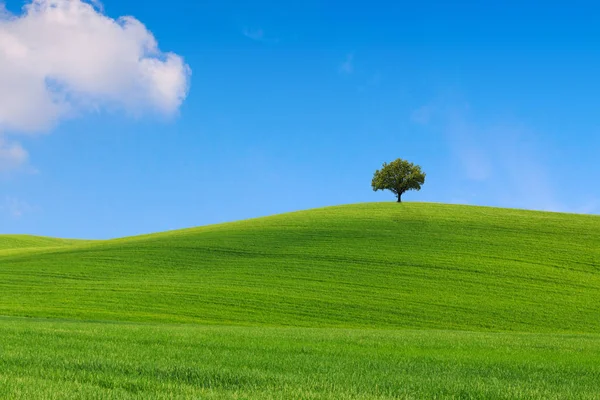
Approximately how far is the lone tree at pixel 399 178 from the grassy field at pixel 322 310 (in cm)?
523

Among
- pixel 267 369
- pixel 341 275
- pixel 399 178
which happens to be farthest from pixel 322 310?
pixel 399 178

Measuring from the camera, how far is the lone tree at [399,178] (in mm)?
79125

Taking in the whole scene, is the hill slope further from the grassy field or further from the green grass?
the green grass

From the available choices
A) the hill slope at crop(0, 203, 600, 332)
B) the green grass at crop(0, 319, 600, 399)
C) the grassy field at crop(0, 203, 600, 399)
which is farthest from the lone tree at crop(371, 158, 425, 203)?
the green grass at crop(0, 319, 600, 399)

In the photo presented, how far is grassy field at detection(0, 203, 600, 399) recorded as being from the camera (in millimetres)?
7453

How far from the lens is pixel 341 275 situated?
40469 mm

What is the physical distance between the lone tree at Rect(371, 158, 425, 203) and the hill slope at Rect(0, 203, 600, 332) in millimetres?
17516

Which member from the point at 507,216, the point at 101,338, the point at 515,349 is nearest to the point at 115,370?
the point at 101,338

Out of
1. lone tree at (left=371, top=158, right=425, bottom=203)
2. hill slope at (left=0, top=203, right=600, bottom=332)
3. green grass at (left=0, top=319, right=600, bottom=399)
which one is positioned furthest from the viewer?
lone tree at (left=371, top=158, right=425, bottom=203)

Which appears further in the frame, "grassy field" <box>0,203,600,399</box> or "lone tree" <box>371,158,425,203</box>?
"lone tree" <box>371,158,425,203</box>

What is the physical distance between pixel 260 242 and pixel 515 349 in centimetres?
3819

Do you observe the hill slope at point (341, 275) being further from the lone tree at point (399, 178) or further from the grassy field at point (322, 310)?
the lone tree at point (399, 178)

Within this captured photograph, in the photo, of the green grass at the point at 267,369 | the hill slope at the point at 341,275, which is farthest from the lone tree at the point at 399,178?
the green grass at the point at 267,369

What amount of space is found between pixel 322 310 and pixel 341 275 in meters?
8.21
